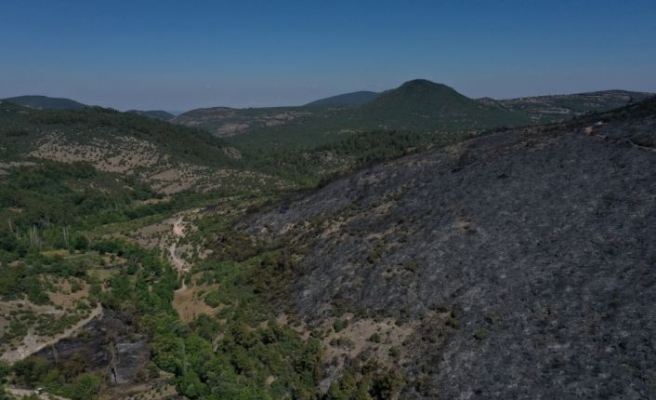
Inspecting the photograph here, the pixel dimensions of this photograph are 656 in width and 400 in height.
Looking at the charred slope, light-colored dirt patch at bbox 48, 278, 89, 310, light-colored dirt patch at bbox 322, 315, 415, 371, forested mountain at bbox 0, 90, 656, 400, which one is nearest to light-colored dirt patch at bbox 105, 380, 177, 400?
forested mountain at bbox 0, 90, 656, 400

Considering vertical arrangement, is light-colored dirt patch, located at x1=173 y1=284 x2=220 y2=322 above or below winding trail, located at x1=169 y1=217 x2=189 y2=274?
below

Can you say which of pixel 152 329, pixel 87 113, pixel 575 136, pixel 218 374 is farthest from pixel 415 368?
pixel 87 113

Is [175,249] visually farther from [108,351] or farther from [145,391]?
[145,391]

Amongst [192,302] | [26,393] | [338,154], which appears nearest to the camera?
[26,393]

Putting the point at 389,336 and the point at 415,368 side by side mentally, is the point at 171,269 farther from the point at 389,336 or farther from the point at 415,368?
the point at 415,368

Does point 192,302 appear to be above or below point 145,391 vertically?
above

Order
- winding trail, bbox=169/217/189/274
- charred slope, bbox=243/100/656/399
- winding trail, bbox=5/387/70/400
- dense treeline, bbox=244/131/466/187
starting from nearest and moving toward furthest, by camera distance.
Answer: charred slope, bbox=243/100/656/399
winding trail, bbox=5/387/70/400
winding trail, bbox=169/217/189/274
dense treeline, bbox=244/131/466/187

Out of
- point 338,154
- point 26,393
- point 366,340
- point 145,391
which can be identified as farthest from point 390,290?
point 338,154

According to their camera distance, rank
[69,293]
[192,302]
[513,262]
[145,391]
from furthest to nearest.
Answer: [192,302] < [69,293] < [513,262] < [145,391]

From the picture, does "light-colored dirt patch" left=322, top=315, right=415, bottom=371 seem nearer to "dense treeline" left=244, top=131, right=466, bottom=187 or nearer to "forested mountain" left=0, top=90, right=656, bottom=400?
"forested mountain" left=0, top=90, right=656, bottom=400
